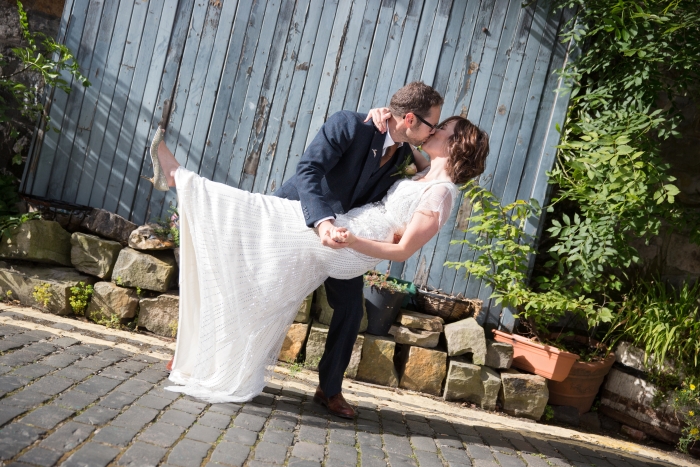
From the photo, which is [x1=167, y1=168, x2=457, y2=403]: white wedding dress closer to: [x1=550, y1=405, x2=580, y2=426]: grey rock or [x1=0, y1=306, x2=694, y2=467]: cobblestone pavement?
[x1=0, y1=306, x2=694, y2=467]: cobblestone pavement

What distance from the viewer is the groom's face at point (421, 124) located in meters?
3.16

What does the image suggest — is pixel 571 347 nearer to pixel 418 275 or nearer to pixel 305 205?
pixel 418 275

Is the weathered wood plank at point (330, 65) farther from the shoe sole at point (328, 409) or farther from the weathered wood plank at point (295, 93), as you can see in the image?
the shoe sole at point (328, 409)

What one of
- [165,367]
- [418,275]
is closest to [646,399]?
[418,275]

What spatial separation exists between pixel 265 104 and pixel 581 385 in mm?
3135

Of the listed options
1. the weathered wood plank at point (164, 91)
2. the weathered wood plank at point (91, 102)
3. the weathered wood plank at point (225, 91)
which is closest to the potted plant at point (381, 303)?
the weathered wood plank at point (225, 91)

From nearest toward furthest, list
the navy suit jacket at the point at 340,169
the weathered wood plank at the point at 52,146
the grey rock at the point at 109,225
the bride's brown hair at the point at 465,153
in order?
the navy suit jacket at the point at 340,169 → the bride's brown hair at the point at 465,153 → the grey rock at the point at 109,225 → the weathered wood plank at the point at 52,146

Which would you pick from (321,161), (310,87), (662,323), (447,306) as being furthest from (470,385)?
(310,87)

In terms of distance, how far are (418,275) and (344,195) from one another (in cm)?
177

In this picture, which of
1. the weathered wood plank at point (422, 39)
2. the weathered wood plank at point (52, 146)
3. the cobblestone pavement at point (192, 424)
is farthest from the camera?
the weathered wood plank at point (52, 146)

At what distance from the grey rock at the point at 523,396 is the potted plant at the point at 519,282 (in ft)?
0.41

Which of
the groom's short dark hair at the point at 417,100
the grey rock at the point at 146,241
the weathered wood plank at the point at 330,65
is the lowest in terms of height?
the grey rock at the point at 146,241

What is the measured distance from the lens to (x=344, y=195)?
10.8 feet

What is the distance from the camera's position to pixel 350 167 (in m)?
3.23
